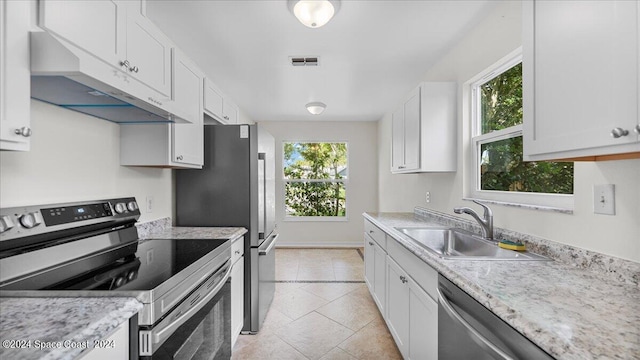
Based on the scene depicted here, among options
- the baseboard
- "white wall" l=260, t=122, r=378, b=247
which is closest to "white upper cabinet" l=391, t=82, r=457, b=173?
"white wall" l=260, t=122, r=378, b=247

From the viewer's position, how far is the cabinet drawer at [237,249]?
2.00m

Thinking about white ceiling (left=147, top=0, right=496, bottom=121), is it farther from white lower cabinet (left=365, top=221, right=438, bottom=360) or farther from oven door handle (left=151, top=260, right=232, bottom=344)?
oven door handle (left=151, top=260, right=232, bottom=344)

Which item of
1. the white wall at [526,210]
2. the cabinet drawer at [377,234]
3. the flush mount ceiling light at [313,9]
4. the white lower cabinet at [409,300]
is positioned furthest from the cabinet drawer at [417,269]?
the flush mount ceiling light at [313,9]

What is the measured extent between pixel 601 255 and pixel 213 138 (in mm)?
2493

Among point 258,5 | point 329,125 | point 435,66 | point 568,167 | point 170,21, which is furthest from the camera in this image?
point 329,125

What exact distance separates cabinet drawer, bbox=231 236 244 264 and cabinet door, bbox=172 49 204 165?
674 millimetres

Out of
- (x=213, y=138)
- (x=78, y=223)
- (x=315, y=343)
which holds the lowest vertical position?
(x=315, y=343)

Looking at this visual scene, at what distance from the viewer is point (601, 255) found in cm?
117

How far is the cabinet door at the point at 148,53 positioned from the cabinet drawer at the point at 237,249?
1.08m

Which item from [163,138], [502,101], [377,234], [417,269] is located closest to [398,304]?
[417,269]

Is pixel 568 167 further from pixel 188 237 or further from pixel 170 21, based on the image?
pixel 170 21

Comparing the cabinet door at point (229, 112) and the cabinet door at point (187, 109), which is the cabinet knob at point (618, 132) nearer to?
the cabinet door at point (187, 109)

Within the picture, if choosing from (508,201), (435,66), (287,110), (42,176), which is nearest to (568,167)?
(508,201)

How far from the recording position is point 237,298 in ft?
6.92
